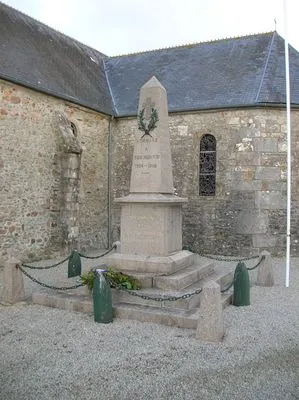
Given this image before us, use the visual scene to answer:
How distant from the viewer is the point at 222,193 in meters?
13.0

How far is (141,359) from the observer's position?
451cm

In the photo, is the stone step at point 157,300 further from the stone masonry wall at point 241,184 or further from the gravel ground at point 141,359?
the stone masonry wall at point 241,184

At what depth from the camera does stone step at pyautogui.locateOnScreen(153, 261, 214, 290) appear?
6.45m

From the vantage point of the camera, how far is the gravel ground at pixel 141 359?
12.4 feet

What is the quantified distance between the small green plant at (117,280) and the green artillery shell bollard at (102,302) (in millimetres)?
520

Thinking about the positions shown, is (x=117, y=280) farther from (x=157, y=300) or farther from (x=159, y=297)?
(x=157, y=300)

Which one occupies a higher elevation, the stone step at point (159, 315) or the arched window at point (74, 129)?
the arched window at point (74, 129)

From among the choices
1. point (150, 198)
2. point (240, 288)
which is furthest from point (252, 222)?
point (150, 198)

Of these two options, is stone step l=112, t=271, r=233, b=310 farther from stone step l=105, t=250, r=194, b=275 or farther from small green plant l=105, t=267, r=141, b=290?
stone step l=105, t=250, r=194, b=275

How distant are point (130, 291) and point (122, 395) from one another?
2312mm

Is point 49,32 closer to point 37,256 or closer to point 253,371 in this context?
point 37,256

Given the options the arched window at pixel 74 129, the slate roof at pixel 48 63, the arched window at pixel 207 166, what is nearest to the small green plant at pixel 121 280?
the slate roof at pixel 48 63

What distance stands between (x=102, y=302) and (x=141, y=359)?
1.41 metres

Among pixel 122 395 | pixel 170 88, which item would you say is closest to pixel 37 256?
pixel 170 88
